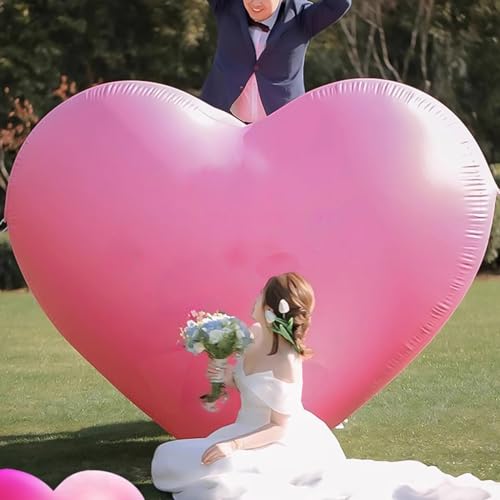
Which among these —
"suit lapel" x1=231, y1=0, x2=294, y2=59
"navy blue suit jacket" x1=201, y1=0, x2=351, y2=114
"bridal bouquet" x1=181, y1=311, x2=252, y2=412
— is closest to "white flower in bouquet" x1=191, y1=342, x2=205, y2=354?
"bridal bouquet" x1=181, y1=311, x2=252, y2=412

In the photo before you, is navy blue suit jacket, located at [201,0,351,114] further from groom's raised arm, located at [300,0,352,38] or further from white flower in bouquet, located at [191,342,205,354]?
white flower in bouquet, located at [191,342,205,354]

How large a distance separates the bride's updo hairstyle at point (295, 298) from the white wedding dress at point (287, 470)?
0.22 m

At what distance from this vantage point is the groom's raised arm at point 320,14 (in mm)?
6027

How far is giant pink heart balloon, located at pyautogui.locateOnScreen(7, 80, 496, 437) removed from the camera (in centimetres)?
500

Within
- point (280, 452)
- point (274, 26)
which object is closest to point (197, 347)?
point (280, 452)

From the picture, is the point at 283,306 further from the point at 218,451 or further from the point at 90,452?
the point at 90,452

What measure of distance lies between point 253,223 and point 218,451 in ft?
3.43

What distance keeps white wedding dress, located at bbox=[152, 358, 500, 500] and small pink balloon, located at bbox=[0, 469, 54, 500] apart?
2.84 ft

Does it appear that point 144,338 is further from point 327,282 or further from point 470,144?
point 470,144

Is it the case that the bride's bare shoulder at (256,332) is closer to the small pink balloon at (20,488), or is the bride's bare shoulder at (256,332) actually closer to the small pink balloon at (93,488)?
the small pink balloon at (93,488)

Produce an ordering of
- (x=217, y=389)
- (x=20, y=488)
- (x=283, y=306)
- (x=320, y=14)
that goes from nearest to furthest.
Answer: (x=20, y=488) < (x=283, y=306) < (x=217, y=389) < (x=320, y=14)

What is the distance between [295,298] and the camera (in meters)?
4.55

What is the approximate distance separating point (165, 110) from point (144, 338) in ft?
3.47

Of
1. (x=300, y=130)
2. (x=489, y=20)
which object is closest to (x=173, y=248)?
(x=300, y=130)
